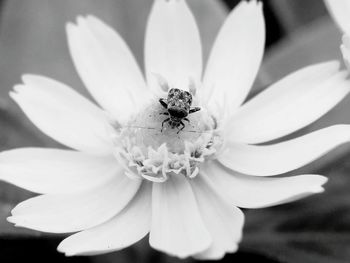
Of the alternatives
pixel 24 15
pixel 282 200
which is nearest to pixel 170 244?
pixel 282 200

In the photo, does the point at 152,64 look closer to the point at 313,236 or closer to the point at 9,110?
the point at 9,110

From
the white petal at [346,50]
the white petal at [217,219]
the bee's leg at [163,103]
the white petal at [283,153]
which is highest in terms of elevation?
the bee's leg at [163,103]

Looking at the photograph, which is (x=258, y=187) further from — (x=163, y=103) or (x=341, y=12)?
(x=341, y=12)

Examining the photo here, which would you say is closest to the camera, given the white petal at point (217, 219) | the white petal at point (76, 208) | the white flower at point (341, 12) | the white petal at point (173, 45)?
the white petal at point (217, 219)

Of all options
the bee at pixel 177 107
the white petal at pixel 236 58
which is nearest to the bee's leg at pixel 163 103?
the bee at pixel 177 107

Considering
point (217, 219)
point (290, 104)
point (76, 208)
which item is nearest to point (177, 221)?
point (217, 219)

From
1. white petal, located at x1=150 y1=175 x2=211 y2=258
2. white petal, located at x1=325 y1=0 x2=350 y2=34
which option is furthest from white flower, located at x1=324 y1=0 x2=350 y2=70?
white petal, located at x1=150 y1=175 x2=211 y2=258

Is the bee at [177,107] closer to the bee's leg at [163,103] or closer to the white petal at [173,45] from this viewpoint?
the bee's leg at [163,103]
